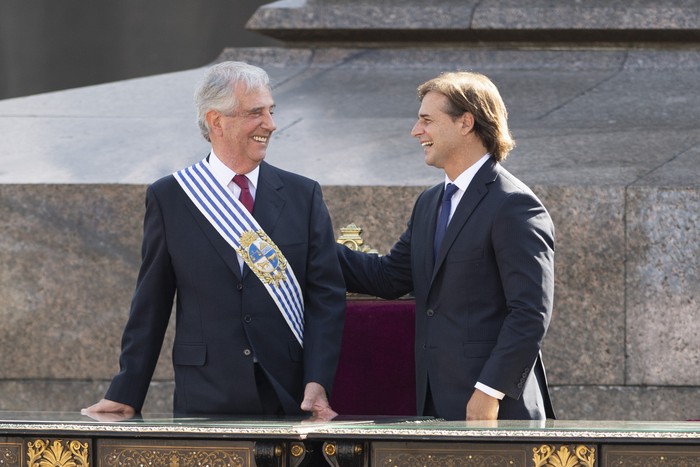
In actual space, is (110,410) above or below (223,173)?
below

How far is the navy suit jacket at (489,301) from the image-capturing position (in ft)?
14.8

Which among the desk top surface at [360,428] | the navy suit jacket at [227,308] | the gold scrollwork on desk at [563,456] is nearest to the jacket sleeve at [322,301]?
the navy suit jacket at [227,308]

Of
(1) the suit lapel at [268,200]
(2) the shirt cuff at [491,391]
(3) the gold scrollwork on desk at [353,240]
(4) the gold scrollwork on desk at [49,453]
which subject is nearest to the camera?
(4) the gold scrollwork on desk at [49,453]

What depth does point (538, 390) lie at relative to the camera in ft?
15.5

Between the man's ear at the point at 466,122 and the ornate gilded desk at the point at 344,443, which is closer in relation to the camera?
the ornate gilded desk at the point at 344,443

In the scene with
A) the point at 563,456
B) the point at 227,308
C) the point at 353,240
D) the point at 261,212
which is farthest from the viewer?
the point at 353,240

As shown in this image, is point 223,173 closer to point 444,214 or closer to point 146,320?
point 146,320

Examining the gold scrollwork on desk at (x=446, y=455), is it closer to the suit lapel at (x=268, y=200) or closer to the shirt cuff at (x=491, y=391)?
the shirt cuff at (x=491, y=391)

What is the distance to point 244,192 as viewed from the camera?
4855 mm

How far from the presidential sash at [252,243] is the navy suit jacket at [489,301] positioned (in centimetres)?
40

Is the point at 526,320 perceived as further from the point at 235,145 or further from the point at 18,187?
the point at 18,187

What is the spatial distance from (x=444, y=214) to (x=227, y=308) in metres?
0.74

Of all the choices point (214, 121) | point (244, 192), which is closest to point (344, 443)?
point (244, 192)

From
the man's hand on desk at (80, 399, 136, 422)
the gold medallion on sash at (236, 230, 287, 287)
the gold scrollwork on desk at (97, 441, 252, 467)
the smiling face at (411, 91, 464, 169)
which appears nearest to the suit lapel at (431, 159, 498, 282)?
the smiling face at (411, 91, 464, 169)
